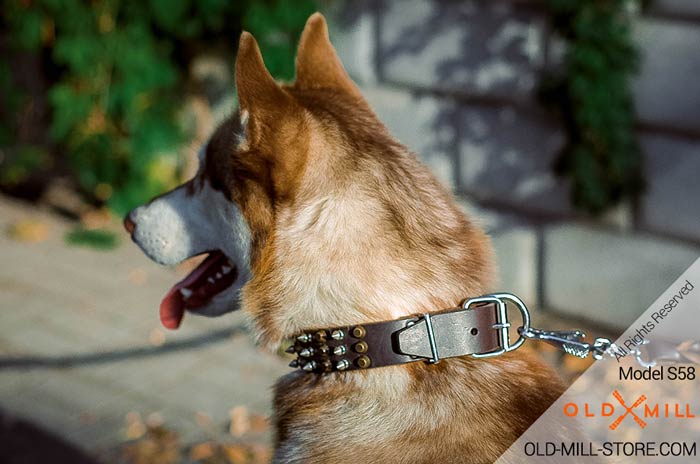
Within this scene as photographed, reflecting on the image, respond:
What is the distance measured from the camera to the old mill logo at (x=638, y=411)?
155 inches

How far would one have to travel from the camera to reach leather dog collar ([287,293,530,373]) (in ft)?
6.38

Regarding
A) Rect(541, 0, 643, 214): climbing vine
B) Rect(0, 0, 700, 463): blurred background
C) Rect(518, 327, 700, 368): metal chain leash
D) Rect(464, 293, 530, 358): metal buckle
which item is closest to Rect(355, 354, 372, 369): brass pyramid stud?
Rect(464, 293, 530, 358): metal buckle

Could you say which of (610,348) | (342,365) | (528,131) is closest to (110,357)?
(528,131)

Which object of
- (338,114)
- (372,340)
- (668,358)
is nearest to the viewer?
(372,340)

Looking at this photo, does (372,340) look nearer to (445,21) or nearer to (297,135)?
(297,135)

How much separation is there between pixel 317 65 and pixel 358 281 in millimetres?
812

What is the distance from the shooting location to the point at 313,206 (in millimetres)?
2053

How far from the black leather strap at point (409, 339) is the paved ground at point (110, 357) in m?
2.15

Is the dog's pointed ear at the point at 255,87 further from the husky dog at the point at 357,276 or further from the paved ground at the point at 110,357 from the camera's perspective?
the paved ground at the point at 110,357

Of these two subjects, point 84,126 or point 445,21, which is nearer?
point 445,21

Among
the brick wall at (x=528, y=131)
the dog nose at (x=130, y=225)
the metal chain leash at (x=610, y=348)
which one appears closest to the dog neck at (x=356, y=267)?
the metal chain leash at (x=610, y=348)

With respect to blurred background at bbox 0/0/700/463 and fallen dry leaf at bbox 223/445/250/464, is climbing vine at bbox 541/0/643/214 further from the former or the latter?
fallen dry leaf at bbox 223/445/250/464

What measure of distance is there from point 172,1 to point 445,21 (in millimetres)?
1948

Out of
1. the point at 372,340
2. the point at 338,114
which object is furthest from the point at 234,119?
the point at 372,340
